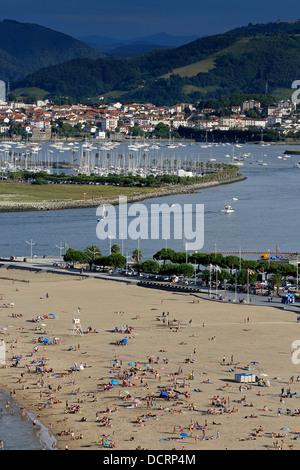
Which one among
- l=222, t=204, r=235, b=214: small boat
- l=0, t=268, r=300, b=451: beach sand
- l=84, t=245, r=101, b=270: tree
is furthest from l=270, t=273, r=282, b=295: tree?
l=222, t=204, r=235, b=214: small boat

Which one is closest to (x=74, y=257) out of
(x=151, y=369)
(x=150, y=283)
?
(x=150, y=283)

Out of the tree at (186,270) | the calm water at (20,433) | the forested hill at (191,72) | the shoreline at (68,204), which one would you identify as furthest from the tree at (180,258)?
the forested hill at (191,72)

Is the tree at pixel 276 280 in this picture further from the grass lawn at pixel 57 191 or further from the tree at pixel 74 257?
the grass lawn at pixel 57 191

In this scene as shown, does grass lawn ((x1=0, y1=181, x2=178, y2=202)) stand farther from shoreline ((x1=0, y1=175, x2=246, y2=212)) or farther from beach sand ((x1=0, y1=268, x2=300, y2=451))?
beach sand ((x1=0, y1=268, x2=300, y2=451))

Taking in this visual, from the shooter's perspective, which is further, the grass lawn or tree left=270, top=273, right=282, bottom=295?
the grass lawn

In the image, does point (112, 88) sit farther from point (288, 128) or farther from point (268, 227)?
point (268, 227)

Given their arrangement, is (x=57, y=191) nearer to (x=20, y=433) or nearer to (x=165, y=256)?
(x=165, y=256)
